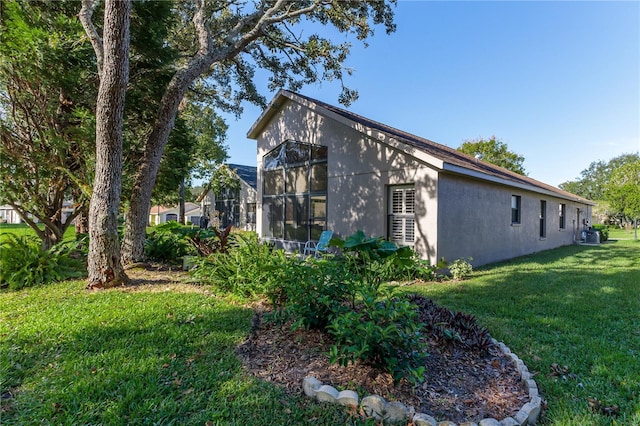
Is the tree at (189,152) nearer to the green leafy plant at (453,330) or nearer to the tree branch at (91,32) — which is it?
→ the tree branch at (91,32)

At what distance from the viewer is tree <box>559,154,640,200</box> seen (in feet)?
198

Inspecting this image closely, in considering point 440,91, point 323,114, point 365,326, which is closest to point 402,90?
point 440,91

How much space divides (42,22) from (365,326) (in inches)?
351

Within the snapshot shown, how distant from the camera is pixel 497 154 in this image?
28.5m

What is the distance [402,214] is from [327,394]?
21.0ft

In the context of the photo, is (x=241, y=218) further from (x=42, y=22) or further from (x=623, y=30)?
(x=623, y=30)

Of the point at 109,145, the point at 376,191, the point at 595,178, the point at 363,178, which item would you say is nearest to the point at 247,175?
the point at 363,178

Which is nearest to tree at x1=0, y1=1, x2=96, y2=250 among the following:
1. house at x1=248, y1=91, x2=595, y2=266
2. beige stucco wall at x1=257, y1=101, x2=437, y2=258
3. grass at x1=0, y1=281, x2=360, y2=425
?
grass at x1=0, y1=281, x2=360, y2=425

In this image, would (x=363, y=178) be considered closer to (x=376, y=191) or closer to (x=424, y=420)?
(x=376, y=191)

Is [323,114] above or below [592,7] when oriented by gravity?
below

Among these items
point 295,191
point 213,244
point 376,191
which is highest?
point 295,191

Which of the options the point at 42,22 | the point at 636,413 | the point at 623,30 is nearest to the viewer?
the point at 636,413

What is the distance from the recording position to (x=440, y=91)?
1363cm

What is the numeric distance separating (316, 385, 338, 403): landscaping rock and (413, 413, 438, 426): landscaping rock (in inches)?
22.7
